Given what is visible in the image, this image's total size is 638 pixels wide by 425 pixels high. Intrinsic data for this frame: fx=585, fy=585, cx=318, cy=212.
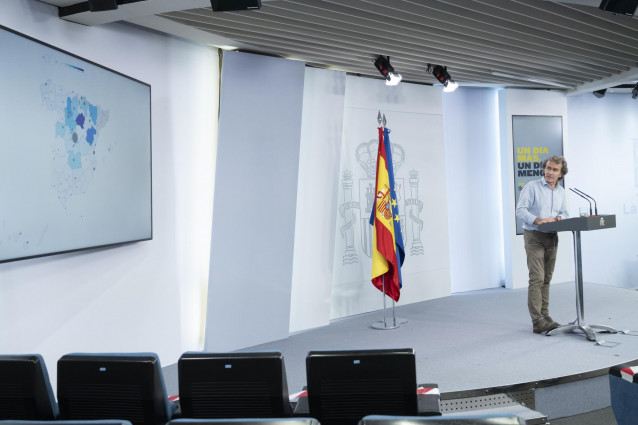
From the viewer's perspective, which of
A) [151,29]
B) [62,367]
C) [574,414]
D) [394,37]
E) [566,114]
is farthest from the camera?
[566,114]

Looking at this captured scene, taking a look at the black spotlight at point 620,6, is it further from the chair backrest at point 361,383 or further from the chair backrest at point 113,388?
the chair backrest at point 113,388

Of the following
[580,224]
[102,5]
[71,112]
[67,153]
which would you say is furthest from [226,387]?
[580,224]

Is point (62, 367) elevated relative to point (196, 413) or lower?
elevated

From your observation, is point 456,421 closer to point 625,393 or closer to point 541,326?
point 625,393

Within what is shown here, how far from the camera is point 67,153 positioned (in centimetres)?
357

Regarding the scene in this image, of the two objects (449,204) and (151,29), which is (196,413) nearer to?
(151,29)

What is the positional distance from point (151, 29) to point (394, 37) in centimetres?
213

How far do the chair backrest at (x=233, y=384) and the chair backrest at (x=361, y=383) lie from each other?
0.45 ft

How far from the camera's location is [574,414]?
13.7ft

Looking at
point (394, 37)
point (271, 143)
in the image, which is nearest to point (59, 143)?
point (271, 143)

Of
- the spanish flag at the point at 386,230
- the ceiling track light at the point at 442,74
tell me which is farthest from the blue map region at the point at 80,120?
the ceiling track light at the point at 442,74

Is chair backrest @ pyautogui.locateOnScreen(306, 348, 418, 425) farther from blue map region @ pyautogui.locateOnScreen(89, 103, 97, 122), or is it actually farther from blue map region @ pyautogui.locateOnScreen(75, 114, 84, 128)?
blue map region @ pyautogui.locateOnScreen(89, 103, 97, 122)

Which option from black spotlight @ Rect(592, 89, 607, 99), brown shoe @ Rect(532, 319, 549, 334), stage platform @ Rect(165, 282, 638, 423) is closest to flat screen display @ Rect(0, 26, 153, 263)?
stage platform @ Rect(165, 282, 638, 423)

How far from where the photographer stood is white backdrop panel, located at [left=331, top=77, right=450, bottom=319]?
6828mm
